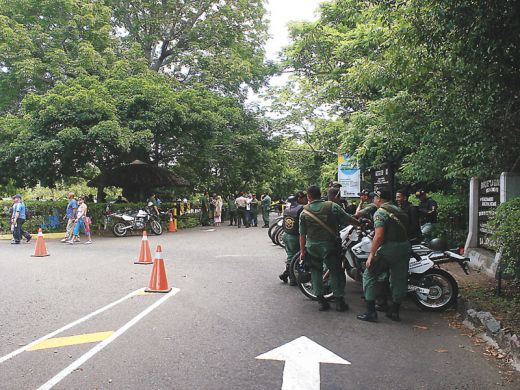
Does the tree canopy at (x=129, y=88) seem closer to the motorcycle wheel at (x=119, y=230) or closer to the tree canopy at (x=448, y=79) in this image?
the motorcycle wheel at (x=119, y=230)

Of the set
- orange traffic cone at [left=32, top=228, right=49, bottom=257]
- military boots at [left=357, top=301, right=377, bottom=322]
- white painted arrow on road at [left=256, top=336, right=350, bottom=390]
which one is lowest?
white painted arrow on road at [left=256, top=336, right=350, bottom=390]

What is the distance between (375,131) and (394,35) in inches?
162

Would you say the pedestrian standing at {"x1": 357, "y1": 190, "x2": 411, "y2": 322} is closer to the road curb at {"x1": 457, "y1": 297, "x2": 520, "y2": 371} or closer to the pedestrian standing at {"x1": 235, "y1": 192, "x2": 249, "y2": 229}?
the road curb at {"x1": 457, "y1": 297, "x2": 520, "y2": 371}

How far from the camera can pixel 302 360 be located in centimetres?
454

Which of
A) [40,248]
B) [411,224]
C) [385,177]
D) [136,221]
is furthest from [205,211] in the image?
[411,224]

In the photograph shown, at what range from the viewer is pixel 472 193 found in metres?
10.0

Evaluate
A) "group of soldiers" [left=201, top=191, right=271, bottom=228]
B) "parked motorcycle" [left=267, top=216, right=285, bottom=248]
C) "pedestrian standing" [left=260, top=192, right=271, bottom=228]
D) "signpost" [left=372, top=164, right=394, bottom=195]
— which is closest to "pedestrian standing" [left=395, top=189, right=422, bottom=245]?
"signpost" [left=372, top=164, right=394, bottom=195]

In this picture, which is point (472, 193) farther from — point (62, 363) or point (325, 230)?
point (62, 363)

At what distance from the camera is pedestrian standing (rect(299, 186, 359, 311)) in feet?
20.8

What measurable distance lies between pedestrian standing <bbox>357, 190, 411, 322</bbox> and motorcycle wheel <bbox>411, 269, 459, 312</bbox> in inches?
24.4

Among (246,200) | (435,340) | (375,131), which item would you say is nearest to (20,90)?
(246,200)

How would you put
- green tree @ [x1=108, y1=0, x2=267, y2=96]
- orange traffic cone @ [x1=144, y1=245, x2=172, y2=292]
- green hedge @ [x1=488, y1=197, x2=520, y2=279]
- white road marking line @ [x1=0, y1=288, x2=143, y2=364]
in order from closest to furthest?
white road marking line @ [x1=0, y1=288, x2=143, y2=364]
green hedge @ [x1=488, y1=197, x2=520, y2=279]
orange traffic cone @ [x1=144, y1=245, x2=172, y2=292]
green tree @ [x1=108, y1=0, x2=267, y2=96]

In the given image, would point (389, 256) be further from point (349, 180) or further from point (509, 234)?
point (349, 180)

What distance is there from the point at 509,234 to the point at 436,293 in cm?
129
